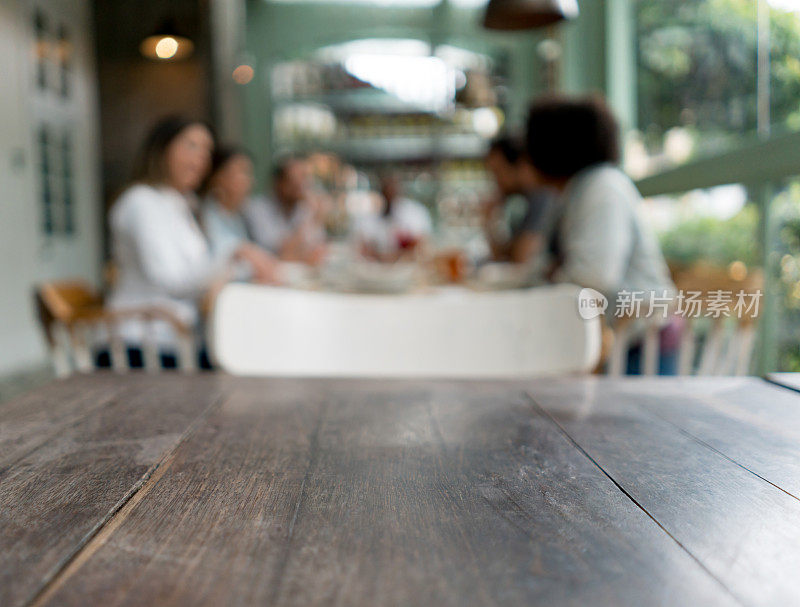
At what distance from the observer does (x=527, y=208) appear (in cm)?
423

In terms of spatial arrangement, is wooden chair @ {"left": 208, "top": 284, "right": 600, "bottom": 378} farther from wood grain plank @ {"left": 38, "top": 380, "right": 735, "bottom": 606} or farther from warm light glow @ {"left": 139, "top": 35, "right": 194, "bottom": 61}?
warm light glow @ {"left": 139, "top": 35, "right": 194, "bottom": 61}

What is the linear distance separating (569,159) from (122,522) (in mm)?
2406

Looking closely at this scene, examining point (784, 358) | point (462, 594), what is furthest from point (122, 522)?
point (784, 358)

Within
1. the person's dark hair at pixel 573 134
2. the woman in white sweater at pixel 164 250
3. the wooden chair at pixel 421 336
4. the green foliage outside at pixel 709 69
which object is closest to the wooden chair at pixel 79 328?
the woman in white sweater at pixel 164 250

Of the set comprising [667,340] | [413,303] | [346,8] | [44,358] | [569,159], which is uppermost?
[346,8]

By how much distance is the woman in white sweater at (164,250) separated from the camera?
2557 millimetres

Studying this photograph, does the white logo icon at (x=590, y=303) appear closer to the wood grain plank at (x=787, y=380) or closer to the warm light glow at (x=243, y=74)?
the wood grain plank at (x=787, y=380)

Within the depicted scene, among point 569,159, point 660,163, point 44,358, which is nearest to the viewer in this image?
point 569,159

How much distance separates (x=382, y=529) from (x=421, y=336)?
36.6 inches

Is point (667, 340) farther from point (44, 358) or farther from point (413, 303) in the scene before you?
point (44, 358)

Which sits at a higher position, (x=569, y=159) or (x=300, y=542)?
(x=569, y=159)

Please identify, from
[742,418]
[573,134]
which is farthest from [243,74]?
[742,418]

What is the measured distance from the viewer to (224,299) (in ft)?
4.37

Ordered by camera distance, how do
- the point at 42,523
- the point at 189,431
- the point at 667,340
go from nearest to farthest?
the point at 42,523
the point at 189,431
the point at 667,340
